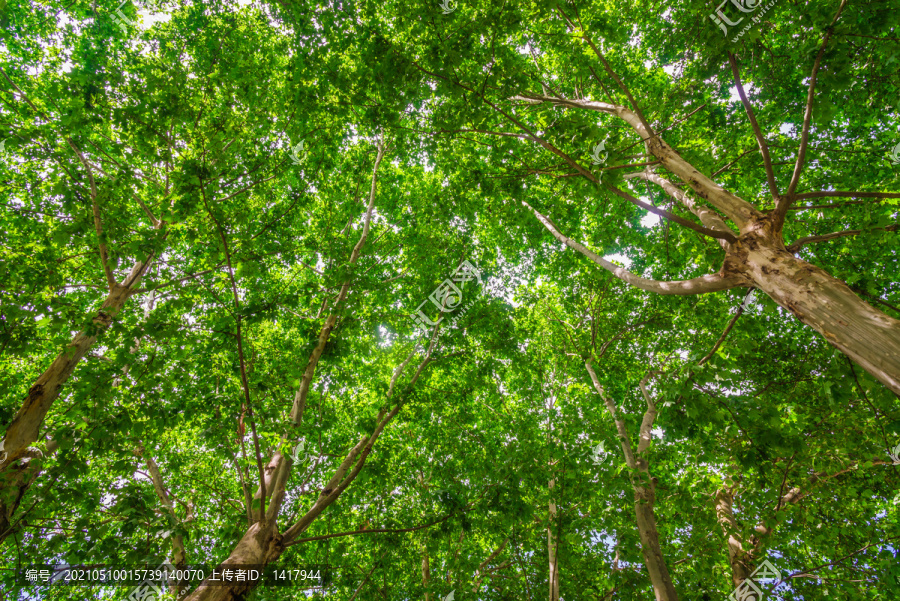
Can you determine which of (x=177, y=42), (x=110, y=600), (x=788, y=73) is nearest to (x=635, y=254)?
(x=788, y=73)

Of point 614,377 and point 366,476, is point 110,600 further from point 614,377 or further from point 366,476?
point 614,377

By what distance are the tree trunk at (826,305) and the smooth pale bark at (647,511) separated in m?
4.36

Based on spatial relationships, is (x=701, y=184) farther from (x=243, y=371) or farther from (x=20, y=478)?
(x=20, y=478)

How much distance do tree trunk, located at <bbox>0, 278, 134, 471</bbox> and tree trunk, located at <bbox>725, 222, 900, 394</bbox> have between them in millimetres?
7103

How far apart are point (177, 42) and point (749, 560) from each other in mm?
15531

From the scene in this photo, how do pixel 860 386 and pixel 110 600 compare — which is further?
pixel 110 600

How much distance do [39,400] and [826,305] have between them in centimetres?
899

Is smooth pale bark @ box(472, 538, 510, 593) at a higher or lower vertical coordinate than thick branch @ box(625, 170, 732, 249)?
lower

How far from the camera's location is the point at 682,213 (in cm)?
639

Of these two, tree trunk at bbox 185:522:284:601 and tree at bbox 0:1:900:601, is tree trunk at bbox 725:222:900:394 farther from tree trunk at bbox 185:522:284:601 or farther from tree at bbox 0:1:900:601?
tree trunk at bbox 185:522:284:601

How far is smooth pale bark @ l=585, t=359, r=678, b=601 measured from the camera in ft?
18.2

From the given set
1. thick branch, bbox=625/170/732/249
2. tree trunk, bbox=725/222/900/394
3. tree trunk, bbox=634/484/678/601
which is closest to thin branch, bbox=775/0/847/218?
tree trunk, bbox=725/222/900/394

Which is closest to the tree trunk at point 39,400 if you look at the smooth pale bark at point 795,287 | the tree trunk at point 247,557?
the tree trunk at point 247,557

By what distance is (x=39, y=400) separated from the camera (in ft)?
16.0
